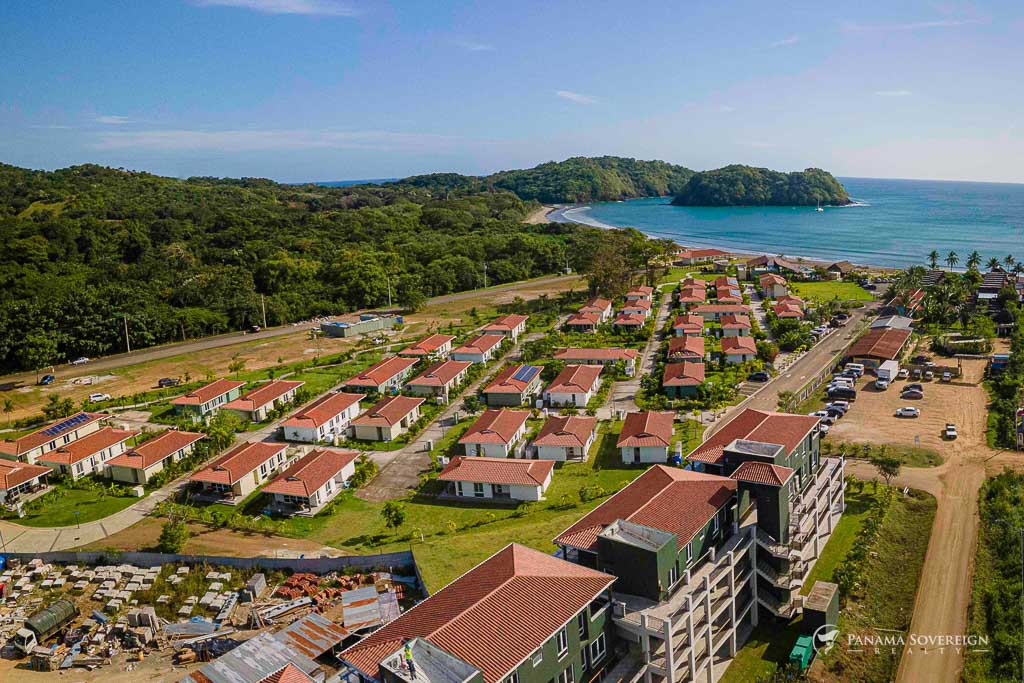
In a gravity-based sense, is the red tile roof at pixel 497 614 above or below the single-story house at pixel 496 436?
above

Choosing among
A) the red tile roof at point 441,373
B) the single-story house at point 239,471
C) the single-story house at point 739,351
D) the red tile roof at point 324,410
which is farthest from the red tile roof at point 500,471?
the single-story house at point 739,351

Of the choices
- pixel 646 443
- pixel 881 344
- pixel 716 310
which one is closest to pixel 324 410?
pixel 646 443

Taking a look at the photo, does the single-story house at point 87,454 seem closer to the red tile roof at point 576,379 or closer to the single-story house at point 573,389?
the single-story house at point 573,389

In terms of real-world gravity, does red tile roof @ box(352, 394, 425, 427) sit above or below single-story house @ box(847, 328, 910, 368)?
below

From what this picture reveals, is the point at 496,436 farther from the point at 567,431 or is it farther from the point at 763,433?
the point at 763,433

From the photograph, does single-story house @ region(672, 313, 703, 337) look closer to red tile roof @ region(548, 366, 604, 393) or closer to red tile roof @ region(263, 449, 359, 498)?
red tile roof @ region(548, 366, 604, 393)

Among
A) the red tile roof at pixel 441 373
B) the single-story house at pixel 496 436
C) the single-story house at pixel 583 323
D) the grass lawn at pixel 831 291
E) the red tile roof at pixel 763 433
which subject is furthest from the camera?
the grass lawn at pixel 831 291

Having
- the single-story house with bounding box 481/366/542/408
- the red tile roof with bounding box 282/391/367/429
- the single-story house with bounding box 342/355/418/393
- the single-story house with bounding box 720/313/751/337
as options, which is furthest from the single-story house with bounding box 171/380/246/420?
the single-story house with bounding box 720/313/751/337
